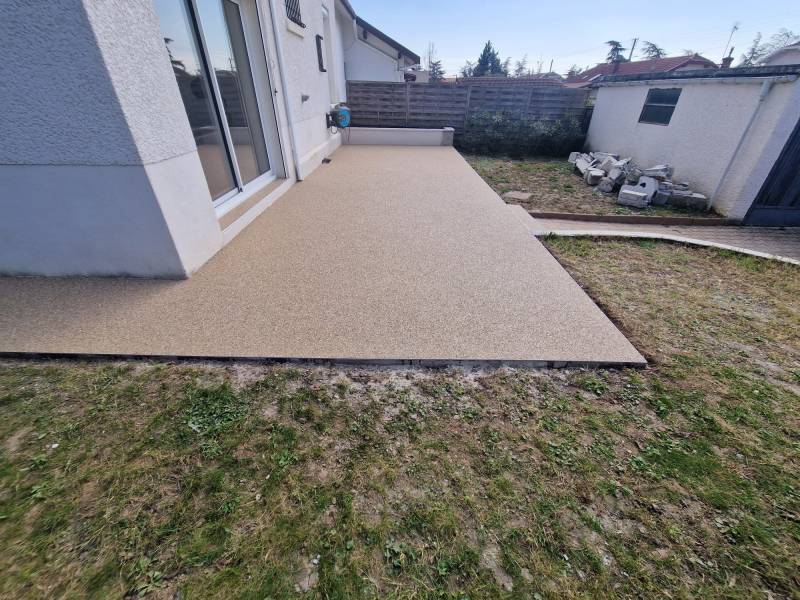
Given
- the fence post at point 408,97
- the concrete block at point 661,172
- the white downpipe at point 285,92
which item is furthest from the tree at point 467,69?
the white downpipe at point 285,92

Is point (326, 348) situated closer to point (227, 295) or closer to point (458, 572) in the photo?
point (227, 295)

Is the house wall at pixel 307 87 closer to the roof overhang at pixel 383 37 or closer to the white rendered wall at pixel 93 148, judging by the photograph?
the white rendered wall at pixel 93 148

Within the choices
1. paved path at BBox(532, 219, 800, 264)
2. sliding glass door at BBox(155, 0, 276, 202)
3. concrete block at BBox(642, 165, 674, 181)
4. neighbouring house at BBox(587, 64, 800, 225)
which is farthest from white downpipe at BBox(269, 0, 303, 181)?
neighbouring house at BBox(587, 64, 800, 225)

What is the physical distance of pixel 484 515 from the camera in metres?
1.49

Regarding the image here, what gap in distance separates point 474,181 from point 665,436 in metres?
5.56

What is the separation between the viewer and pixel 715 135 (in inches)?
230

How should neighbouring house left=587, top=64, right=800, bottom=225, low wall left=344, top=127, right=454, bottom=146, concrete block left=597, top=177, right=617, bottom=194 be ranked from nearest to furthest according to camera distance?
1. neighbouring house left=587, top=64, right=800, bottom=225
2. concrete block left=597, top=177, right=617, bottom=194
3. low wall left=344, top=127, right=454, bottom=146

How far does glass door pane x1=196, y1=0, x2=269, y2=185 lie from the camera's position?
3959 mm

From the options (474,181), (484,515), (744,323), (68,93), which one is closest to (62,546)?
(484,515)

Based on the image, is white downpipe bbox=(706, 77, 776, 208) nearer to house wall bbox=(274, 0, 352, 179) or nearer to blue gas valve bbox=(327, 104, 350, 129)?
house wall bbox=(274, 0, 352, 179)

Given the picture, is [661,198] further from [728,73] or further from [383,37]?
[383,37]

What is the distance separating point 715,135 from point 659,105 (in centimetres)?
203

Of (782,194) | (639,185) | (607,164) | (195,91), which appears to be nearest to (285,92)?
(195,91)

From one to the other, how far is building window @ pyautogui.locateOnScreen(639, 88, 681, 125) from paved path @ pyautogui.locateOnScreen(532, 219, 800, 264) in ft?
10.2
